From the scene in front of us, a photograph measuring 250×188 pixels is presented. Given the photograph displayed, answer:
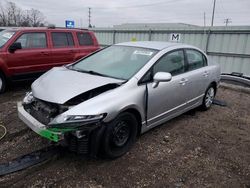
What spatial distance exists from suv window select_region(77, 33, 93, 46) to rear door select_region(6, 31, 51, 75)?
1.20 meters

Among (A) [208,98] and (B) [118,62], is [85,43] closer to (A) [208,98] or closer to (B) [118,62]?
(B) [118,62]

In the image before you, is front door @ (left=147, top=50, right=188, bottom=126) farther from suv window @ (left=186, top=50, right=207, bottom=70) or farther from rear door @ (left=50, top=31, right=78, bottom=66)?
rear door @ (left=50, top=31, right=78, bottom=66)

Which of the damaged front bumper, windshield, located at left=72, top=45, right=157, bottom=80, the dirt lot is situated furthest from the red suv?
the damaged front bumper

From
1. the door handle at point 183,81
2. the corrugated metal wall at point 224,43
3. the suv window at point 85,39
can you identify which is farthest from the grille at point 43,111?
the corrugated metal wall at point 224,43

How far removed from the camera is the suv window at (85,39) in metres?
7.50

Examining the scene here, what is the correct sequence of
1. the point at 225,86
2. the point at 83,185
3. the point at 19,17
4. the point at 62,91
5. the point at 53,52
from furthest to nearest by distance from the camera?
the point at 19,17 < the point at 225,86 < the point at 53,52 < the point at 62,91 < the point at 83,185

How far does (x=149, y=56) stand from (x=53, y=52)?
391 cm

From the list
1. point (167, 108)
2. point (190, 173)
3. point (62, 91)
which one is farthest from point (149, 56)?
point (190, 173)

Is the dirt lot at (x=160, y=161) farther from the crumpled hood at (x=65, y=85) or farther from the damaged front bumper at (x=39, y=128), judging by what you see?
the crumpled hood at (x=65, y=85)

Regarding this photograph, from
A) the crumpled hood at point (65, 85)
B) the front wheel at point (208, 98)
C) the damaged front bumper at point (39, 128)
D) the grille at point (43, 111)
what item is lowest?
the front wheel at point (208, 98)

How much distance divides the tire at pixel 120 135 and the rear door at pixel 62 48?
435cm

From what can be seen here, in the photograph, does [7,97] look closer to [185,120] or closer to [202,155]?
[185,120]

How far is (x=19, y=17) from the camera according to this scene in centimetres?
3028

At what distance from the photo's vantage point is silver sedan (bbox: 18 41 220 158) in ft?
9.07
